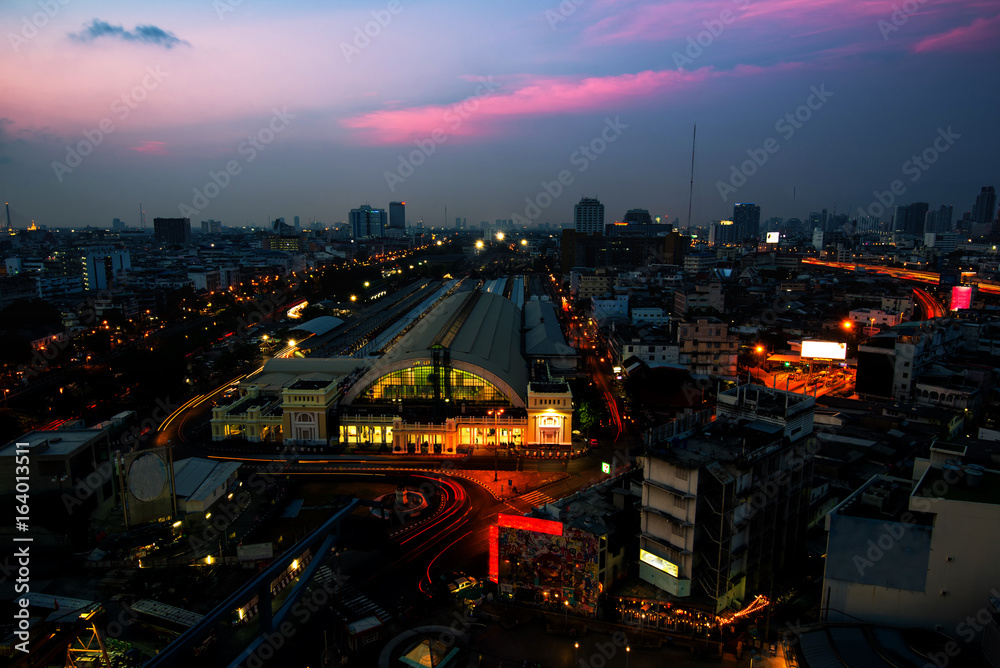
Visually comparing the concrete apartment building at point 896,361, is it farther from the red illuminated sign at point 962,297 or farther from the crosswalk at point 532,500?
the red illuminated sign at point 962,297

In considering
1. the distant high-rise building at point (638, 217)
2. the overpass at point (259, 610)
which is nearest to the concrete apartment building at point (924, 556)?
the overpass at point (259, 610)

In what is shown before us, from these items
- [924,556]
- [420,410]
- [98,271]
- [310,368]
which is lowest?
[420,410]

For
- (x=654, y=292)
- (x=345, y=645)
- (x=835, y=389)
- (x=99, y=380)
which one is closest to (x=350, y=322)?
(x=99, y=380)

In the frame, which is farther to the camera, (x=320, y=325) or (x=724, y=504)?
(x=320, y=325)

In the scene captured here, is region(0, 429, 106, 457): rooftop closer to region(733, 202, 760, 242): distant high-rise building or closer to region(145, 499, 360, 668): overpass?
region(145, 499, 360, 668): overpass

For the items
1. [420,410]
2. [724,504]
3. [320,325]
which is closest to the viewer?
[724,504]

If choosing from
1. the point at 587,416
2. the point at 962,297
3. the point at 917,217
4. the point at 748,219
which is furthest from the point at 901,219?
the point at 587,416

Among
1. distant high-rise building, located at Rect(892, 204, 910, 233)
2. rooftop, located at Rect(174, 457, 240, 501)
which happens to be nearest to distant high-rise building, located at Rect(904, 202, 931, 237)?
distant high-rise building, located at Rect(892, 204, 910, 233)

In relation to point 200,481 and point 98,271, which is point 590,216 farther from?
point 200,481
